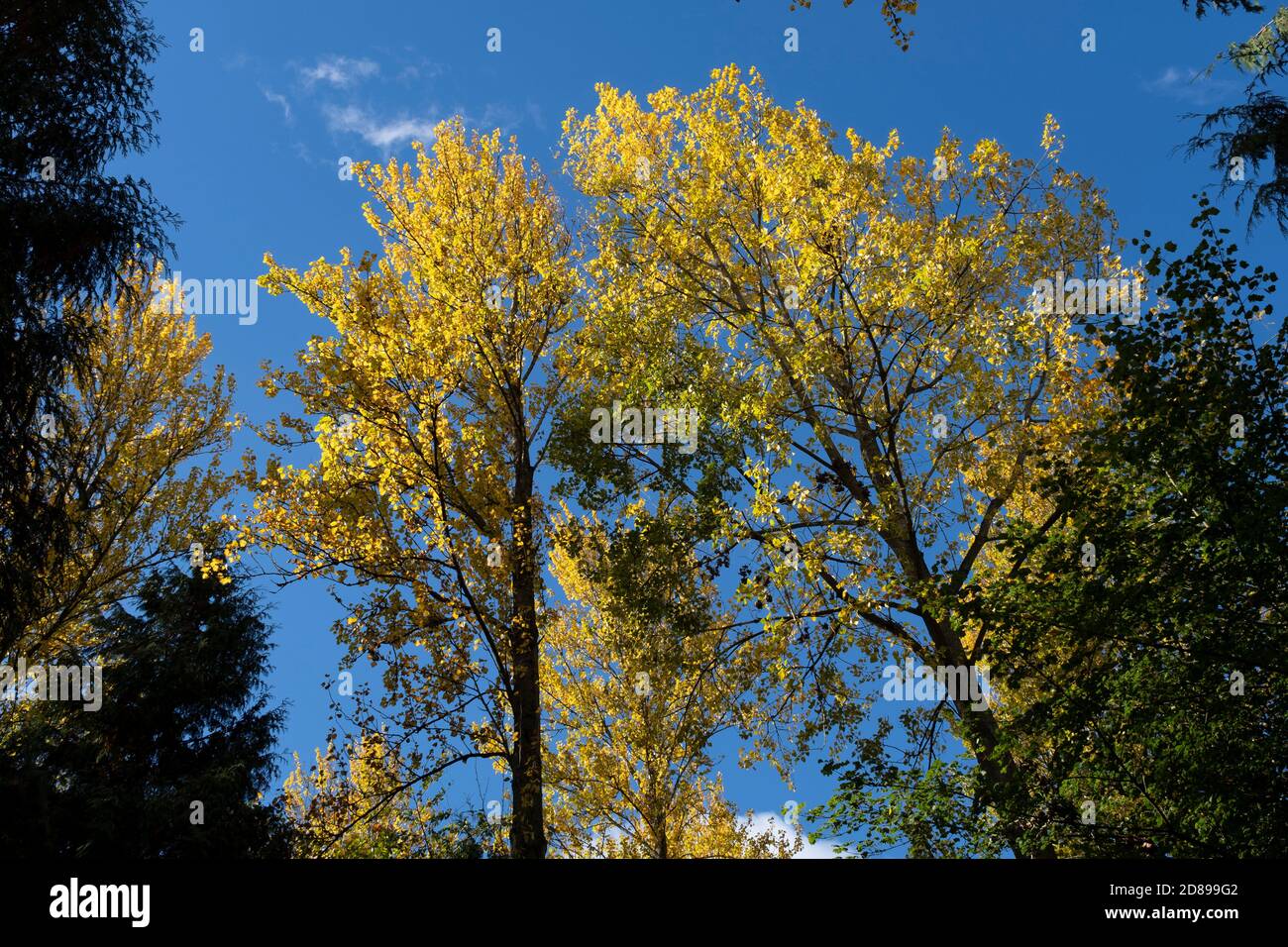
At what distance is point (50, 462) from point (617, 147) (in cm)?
893

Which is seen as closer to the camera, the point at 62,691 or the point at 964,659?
the point at 964,659

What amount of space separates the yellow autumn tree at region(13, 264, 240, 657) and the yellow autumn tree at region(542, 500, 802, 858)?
6.14m

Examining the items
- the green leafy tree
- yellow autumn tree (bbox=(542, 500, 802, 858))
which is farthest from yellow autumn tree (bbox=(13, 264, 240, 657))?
yellow autumn tree (bbox=(542, 500, 802, 858))

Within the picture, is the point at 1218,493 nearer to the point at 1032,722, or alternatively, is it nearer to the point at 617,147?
the point at 1032,722

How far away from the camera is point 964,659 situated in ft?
37.0

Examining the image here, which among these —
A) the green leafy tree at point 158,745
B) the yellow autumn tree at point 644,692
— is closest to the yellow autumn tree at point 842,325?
the yellow autumn tree at point 644,692

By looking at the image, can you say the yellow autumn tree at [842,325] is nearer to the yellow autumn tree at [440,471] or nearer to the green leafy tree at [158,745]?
the yellow autumn tree at [440,471]

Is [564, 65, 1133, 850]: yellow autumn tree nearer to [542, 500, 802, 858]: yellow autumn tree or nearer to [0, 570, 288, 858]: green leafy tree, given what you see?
[542, 500, 802, 858]: yellow autumn tree

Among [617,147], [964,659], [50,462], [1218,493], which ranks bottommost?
[964,659]

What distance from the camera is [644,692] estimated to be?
14562mm

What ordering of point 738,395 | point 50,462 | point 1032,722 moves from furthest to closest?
point 738,395 → point 50,462 → point 1032,722

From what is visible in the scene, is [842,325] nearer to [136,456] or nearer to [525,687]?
[525,687]
